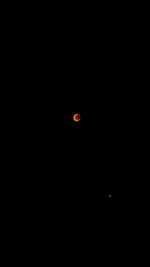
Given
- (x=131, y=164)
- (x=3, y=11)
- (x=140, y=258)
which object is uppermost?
(x=3, y=11)

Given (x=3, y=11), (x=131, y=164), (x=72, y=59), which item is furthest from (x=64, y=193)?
(x=3, y=11)

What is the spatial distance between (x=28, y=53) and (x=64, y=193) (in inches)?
27.4

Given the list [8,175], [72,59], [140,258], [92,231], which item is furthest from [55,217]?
[72,59]

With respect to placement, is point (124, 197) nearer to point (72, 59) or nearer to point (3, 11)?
point (72, 59)

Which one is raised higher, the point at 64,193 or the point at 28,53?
the point at 28,53

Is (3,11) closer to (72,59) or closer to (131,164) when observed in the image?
(72,59)

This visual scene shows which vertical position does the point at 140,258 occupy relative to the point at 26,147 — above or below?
below

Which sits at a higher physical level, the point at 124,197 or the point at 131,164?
the point at 131,164

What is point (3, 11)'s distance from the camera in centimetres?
89

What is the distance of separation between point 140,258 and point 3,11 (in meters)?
1.30

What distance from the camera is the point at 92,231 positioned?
894mm

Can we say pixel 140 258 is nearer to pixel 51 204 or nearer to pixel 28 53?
pixel 51 204

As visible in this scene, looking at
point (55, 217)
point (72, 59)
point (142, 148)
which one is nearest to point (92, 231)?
point (55, 217)

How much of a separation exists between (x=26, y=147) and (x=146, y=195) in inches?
24.4
